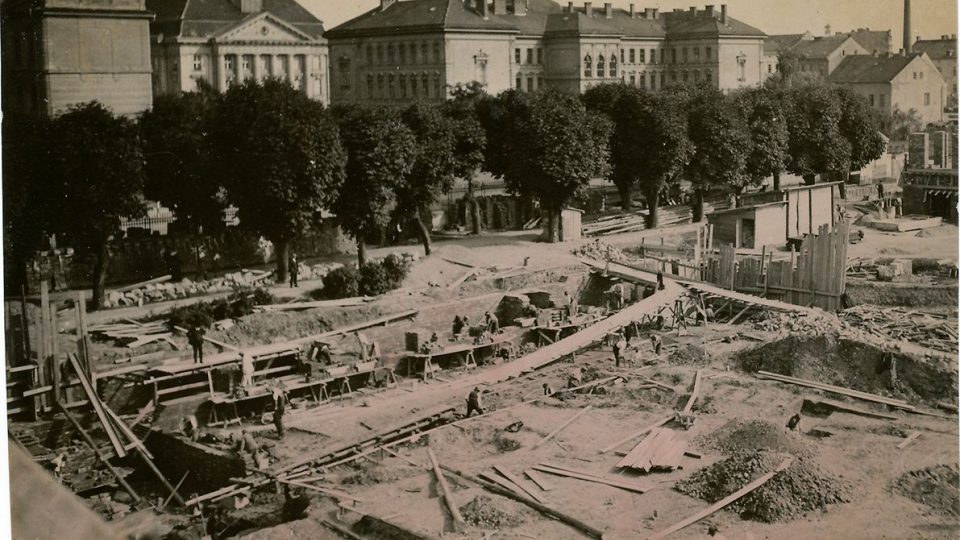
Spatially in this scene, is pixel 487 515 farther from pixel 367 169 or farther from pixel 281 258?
pixel 367 169

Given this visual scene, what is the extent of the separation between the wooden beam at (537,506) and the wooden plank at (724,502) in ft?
4.02

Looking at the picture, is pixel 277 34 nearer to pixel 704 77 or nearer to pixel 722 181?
pixel 704 77

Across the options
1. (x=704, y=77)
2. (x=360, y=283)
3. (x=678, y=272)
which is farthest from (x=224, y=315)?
(x=704, y=77)

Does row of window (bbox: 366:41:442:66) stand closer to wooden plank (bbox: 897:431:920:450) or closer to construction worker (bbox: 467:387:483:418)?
construction worker (bbox: 467:387:483:418)

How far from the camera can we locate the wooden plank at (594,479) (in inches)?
875

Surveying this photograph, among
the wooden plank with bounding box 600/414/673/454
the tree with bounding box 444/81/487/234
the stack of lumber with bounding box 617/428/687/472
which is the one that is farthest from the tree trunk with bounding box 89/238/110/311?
the stack of lumber with bounding box 617/428/687/472

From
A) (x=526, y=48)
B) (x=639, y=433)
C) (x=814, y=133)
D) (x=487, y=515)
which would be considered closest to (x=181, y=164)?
(x=639, y=433)

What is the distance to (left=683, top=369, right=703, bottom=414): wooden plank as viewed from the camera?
2734 centimetres

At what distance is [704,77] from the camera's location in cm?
7581

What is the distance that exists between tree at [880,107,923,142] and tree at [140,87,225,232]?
4723 centimetres

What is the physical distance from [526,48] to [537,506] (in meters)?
65.4

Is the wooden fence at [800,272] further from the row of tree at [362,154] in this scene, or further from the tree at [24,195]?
the tree at [24,195]

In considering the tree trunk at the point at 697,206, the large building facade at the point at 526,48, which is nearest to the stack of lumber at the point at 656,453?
the tree trunk at the point at 697,206

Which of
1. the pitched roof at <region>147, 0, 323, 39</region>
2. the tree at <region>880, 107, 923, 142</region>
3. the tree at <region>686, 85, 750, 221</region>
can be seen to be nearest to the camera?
the tree at <region>686, 85, 750, 221</region>
